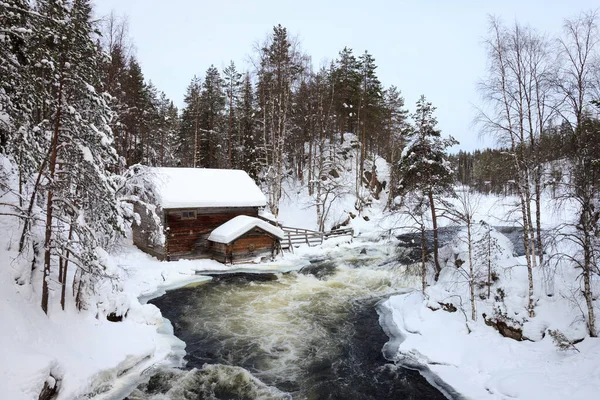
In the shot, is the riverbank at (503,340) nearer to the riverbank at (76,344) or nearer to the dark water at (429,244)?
the dark water at (429,244)

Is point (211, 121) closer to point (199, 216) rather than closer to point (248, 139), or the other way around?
point (248, 139)

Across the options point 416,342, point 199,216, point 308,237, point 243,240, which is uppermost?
point 199,216

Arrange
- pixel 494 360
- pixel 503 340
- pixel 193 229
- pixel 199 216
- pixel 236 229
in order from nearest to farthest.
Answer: pixel 494 360 → pixel 503 340 → pixel 236 229 → pixel 193 229 → pixel 199 216

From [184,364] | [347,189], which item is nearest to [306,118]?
[347,189]

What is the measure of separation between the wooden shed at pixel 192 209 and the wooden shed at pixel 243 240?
80 cm

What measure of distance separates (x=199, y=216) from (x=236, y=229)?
8.90 feet

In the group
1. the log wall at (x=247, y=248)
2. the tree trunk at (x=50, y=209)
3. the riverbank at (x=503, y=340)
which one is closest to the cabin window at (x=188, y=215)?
the log wall at (x=247, y=248)

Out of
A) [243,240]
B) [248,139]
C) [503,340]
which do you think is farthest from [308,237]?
[503,340]

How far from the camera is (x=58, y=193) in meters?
8.41

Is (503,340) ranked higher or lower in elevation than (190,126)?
lower

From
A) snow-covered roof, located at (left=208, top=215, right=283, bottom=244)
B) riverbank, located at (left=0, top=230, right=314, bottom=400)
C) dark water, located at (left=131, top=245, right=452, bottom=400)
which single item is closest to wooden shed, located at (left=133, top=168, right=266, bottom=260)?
snow-covered roof, located at (left=208, top=215, right=283, bottom=244)

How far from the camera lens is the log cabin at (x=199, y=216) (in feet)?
68.4

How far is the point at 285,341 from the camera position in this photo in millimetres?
11336

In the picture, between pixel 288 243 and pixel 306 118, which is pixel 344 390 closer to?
pixel 288 243
